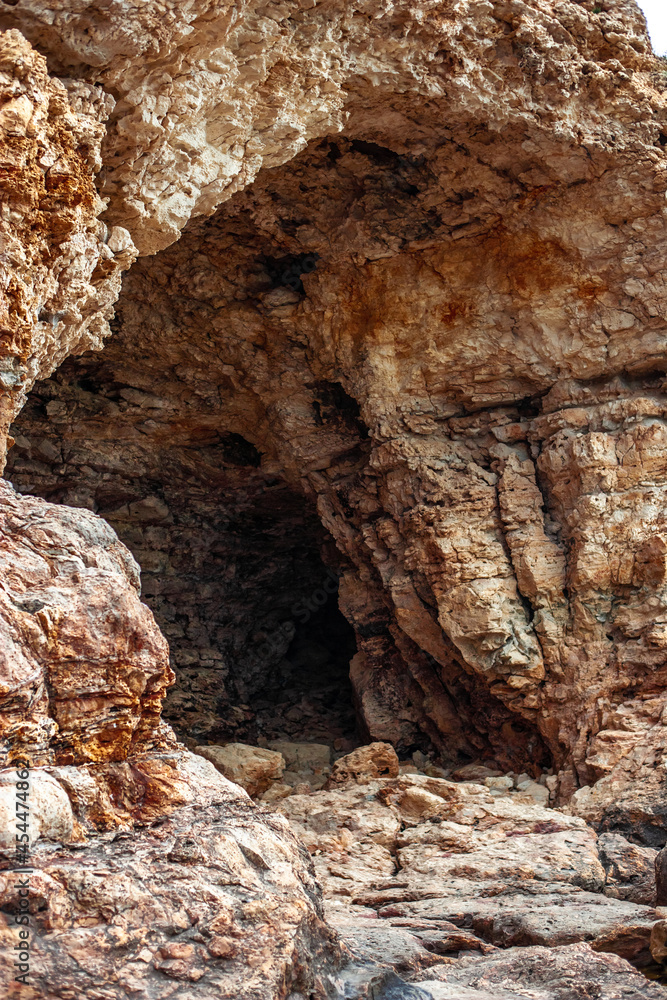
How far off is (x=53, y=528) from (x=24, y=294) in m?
1.46

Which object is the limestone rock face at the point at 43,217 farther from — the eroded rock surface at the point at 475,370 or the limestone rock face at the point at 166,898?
the eroded rock surface at the point at 475,370

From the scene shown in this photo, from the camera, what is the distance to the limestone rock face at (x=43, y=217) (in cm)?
457

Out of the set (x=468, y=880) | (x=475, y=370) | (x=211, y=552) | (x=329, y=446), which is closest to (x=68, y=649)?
(x=468, y=880)

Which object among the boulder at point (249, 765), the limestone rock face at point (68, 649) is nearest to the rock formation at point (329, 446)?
the limestone rock face at point (68, 649)

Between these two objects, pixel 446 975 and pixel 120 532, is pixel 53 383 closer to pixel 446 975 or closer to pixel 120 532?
pixel 120 532

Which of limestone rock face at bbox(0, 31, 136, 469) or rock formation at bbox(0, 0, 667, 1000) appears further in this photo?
limestone rock face at bbox(0, 31, 136, 469)

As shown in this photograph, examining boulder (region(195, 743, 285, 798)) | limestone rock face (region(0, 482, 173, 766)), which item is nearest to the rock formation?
limestone rock face (region(0, 482, 173, 766))
